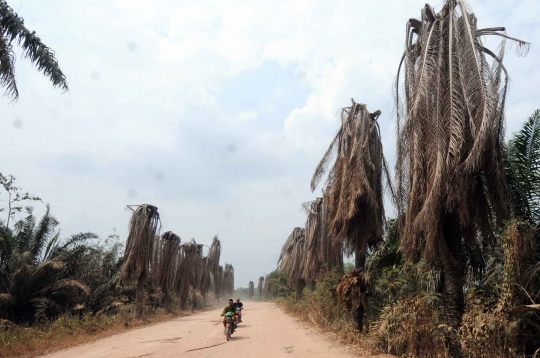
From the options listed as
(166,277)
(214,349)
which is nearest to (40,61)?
(214,349)

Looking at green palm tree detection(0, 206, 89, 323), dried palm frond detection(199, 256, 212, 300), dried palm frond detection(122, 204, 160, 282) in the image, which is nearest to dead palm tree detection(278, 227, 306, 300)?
dried palm frond detection(199, 256, 212, 300)

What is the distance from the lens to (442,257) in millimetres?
8578

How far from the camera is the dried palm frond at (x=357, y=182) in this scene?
A: 14023 millimetres

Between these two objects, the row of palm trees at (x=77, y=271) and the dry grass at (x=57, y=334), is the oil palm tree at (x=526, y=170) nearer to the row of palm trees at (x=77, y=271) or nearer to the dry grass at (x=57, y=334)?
the dry grass at (x=57, y=334)

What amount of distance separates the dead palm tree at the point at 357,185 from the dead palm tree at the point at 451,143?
442cm

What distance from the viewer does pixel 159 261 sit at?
30547mm

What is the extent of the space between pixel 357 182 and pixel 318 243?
1230 centimetres

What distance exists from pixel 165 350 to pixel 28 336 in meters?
5.28

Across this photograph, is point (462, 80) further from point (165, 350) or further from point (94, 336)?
point (94, 336)

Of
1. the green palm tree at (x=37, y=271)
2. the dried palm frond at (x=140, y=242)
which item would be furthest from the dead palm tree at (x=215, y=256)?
the green palm tree at (x=37, y=271)

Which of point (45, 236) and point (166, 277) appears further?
point (166, 277)

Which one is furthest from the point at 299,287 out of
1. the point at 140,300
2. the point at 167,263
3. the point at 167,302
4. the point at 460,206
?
the point at 460,206

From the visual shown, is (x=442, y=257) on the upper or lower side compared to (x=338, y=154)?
lower

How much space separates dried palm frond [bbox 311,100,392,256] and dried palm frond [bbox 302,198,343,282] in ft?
23.0
